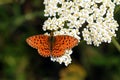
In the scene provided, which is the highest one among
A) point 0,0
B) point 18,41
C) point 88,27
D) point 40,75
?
point 88,27

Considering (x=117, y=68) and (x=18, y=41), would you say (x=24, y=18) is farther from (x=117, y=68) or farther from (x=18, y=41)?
(x=117, y=68)

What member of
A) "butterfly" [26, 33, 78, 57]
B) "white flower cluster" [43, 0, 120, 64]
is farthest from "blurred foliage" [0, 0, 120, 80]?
"butterfly" [26, 33, 78, 57]

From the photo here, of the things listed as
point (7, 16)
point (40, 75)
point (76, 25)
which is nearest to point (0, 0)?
point (7, 16)

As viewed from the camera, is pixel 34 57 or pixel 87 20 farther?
pixel 34 57

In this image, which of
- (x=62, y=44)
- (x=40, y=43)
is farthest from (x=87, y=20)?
(x=40, y=43)

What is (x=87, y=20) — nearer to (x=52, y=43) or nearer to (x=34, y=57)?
(x=52, y=43)

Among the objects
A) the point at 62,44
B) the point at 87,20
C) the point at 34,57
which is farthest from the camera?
the point at 34,57

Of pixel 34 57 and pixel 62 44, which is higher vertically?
pixel 62 44

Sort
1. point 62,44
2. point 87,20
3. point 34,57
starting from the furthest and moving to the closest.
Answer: point 34,57 < point 87,20 < point 62,44
